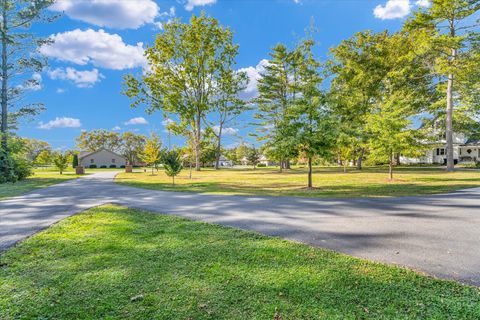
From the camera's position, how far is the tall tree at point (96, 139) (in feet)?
246

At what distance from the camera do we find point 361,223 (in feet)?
18.5

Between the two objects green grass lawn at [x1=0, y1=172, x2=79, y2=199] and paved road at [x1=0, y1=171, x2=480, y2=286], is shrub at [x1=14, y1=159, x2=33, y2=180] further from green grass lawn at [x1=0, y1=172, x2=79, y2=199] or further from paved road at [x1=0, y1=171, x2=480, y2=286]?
paved road at [x1=0, y1=171, x2=480, y2=286]

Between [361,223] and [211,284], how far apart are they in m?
4.05

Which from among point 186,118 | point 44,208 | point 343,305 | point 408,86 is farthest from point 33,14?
point 408,86

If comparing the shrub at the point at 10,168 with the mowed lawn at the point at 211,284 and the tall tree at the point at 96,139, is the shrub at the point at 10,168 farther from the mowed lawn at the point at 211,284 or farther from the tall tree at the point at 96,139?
the tall tree at the point at 96,139

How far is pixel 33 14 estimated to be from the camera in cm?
1995

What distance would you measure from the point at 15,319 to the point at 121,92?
1348 inches

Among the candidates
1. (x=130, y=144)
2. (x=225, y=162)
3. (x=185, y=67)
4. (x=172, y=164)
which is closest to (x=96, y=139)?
(x=130, y=144)

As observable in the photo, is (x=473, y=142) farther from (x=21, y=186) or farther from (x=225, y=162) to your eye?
(x=225, y=162)

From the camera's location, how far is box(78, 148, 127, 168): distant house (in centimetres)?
6069

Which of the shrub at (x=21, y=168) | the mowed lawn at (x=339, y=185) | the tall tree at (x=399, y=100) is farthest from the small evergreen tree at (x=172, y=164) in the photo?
the tall tree at (x=399, y=100)

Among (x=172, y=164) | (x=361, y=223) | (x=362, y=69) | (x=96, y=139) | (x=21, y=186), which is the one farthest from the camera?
(x=96, y=139)

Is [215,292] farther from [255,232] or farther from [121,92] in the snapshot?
[121,92]

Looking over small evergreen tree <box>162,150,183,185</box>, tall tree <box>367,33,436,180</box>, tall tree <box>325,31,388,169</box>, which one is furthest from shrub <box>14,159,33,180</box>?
tall tree <box>325,31,388,169</box>
